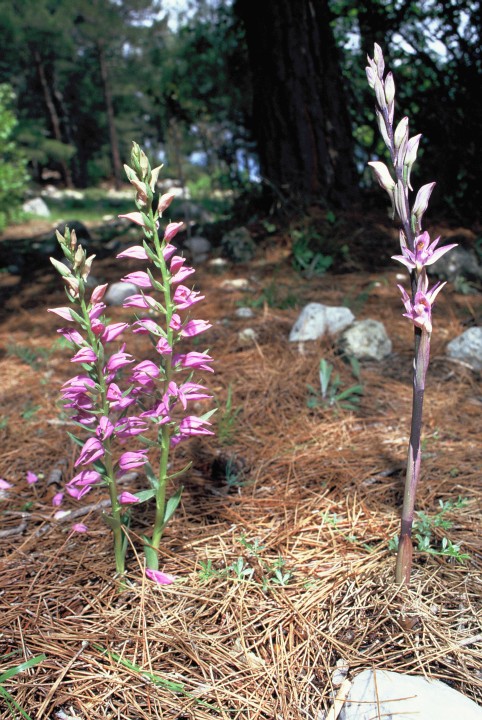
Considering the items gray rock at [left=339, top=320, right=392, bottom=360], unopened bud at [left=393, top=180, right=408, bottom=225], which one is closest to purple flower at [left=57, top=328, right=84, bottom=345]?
unopened bud at [left=393, top=180, right=408, bottom=225]

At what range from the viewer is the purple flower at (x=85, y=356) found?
4.13 feet

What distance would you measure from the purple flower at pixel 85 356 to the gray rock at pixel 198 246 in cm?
367

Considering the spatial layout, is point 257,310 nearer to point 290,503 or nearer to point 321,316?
point 321,316

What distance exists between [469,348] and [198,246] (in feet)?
9.40

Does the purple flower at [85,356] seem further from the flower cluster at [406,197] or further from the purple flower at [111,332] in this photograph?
the flower cluster at [406,197]

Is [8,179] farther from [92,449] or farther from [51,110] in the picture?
[51,110]

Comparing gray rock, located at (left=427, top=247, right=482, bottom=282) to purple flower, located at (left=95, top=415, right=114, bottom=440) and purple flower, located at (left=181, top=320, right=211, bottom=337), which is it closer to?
purple flower, located at (left=181, top=320, right=211, bottom=337)

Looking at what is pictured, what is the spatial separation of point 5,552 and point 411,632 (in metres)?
1.11

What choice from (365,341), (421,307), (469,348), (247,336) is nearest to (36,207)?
(247,336)

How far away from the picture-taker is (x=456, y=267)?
392cm

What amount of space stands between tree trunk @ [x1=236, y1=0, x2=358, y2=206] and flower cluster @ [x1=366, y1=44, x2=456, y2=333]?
3.47 meters

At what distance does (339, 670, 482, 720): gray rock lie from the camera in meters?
1.09

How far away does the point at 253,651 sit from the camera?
1325 mm

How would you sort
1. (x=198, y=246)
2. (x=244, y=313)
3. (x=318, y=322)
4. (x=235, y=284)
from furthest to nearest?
(x=198, y=246) → (x=235, y=284) → (x=244, y=313) → (x=318, y=322)
